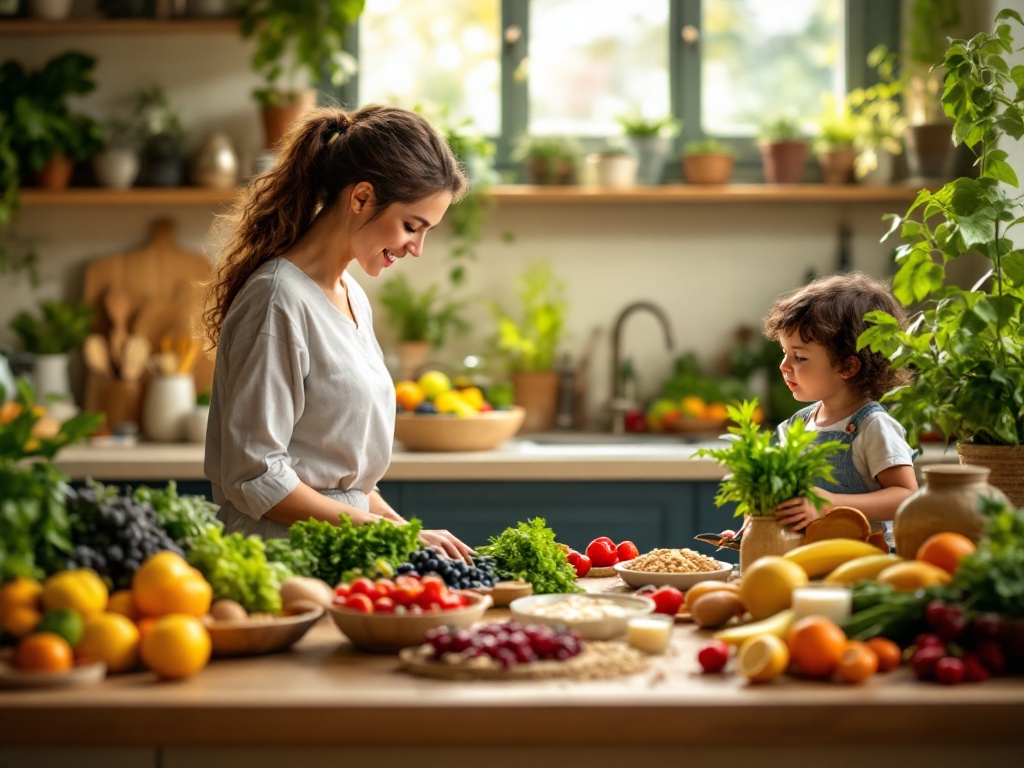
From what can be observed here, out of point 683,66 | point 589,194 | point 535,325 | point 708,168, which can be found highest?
point 683,66

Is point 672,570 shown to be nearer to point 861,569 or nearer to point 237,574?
point 861,569

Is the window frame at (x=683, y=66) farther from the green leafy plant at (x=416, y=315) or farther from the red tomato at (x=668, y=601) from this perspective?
the red tomato at (x=668, y=601)

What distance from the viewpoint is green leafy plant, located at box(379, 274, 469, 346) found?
14.4ft

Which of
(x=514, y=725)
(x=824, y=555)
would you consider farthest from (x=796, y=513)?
(x=514, y=725)

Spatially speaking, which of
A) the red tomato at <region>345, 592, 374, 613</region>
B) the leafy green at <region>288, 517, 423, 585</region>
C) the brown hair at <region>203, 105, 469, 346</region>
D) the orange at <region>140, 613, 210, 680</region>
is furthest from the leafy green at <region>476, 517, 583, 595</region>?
the brown hair at <region>203, 105, 469, 346</region>

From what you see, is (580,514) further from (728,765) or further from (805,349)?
(728,765)

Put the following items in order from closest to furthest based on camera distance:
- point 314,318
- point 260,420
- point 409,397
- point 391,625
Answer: point 391,625
point 260,420
point 314,318
point 409,397

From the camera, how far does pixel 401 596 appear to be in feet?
5.43

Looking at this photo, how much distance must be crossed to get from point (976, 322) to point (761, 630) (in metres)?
0.71

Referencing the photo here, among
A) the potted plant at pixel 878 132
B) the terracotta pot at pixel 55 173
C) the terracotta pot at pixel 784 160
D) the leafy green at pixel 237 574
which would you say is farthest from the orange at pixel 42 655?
the potted plant at pixel 878 132

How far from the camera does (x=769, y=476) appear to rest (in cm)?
197

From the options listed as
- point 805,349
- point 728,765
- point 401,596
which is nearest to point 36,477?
point 401,596

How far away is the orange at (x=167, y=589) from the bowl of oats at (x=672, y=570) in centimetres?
76

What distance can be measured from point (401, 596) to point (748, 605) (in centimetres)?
49
